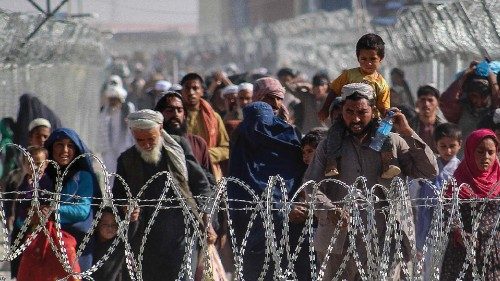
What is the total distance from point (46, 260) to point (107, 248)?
67 cm

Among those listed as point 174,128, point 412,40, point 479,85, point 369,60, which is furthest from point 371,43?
point 412,40

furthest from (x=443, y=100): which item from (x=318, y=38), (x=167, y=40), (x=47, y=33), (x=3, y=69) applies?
(x=167, y=40)

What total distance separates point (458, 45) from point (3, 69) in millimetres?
4182

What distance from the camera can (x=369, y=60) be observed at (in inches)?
307

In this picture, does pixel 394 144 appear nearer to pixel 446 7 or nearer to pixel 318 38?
pixel 446 7

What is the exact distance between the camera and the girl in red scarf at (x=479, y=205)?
7.52 m

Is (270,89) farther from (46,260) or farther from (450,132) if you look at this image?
(46,260)

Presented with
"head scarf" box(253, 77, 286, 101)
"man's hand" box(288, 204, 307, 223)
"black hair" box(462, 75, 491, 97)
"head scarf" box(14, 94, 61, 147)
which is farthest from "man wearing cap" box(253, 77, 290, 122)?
"head scarf" box(14, 94, 61, 147)

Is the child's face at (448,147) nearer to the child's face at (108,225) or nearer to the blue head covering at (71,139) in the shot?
the child's face at (108,225)

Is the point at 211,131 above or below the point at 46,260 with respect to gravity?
above

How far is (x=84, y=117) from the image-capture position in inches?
880

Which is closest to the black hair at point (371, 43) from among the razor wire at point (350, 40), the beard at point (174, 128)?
the beard at point (174, 128)

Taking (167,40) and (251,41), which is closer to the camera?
(251,41)

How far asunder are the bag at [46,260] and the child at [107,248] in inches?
17.6
